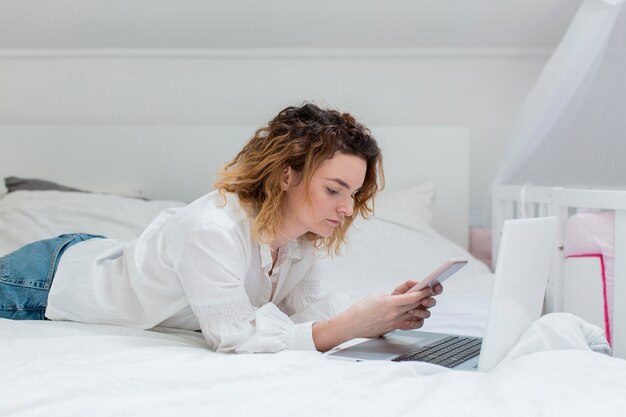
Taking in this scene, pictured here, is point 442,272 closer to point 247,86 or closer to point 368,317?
point 368,317

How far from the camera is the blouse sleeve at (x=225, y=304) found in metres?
1.31

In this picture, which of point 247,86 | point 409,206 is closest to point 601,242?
point 409,206

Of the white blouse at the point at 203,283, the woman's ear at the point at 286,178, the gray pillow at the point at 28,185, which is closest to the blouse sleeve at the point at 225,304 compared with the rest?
the white blouse at the point at 203,283

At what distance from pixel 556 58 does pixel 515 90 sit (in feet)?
2.73

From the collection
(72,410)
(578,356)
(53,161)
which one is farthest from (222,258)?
(53,161)

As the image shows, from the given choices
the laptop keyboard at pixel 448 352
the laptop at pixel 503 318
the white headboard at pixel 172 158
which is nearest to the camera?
the laptop at pixel 503 318

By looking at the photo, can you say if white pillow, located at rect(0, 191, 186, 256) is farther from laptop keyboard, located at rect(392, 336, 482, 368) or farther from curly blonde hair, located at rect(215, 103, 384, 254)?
laptop keyboard, located at rect(392, 336, 482, 368)

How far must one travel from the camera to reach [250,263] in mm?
1457

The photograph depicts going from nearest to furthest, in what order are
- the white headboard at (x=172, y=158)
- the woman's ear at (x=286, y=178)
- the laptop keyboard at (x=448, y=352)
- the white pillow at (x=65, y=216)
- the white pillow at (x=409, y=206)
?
the laptop keyboard at (x=448, y=352) < the woman's ear at (x=286, y=178) < the white pillow at (x=65, y=216) < the white pillow at (x=409, y=206) < the white headboard at (x=172, y=158)

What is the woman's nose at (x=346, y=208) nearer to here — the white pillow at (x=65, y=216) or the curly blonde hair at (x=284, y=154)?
the curly blonde hair at (x=284, y=154)

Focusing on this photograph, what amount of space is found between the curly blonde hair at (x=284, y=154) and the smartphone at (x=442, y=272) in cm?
27

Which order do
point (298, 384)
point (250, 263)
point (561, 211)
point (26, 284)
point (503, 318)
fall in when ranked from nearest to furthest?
point (298, 384) → point (503, 318) → point (250, 263) → point (26, 284) → point (561, 211)

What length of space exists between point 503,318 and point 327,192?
0.38 m

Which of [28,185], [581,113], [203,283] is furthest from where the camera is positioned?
[28,185]
